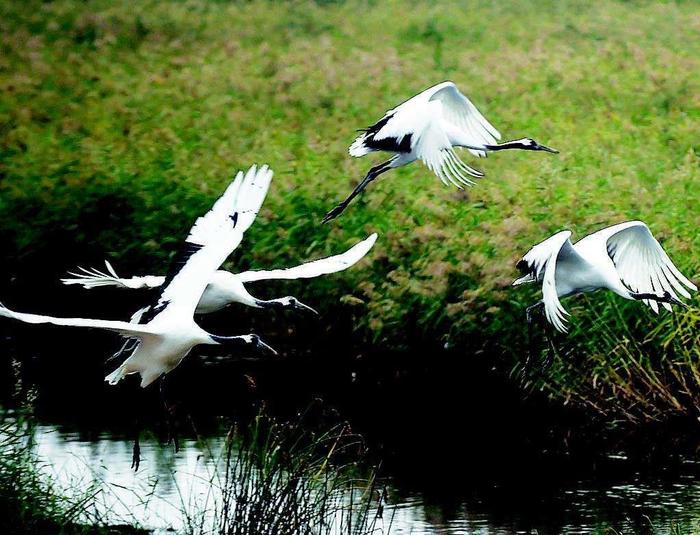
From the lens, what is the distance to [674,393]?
7746 mm

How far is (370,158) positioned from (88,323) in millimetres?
7357

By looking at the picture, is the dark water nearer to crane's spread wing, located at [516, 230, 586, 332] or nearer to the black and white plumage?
the black and white plumage

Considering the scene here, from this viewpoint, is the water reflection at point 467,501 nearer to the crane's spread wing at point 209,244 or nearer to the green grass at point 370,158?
the green grass at point 370,158

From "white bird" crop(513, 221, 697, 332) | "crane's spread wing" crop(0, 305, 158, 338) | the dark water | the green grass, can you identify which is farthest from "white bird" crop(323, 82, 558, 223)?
"crane's spread wing" crop(0, 305, 158, 338)

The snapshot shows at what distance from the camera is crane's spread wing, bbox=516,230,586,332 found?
5.94 metres

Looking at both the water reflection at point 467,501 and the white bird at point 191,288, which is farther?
the water reflection at point 467,501

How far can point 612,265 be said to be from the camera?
22.2 feet

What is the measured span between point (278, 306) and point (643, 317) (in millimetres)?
2586

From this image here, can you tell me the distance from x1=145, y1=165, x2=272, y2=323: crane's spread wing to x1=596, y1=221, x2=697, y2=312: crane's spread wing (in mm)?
1805

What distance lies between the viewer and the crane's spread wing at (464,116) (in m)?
7.20

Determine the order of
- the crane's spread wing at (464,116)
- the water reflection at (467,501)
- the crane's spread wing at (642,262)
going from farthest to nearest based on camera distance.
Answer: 1. the crane's spread wing at (464,116)
2. the crane's spread wing at (642,262)
3. the water reflection at (467,501)

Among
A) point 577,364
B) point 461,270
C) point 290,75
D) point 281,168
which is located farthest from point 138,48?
point 577,364

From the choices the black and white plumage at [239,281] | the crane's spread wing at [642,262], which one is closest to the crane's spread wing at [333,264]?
the black and white plumage at [239,281]

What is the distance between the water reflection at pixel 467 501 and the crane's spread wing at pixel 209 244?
1.02 m
